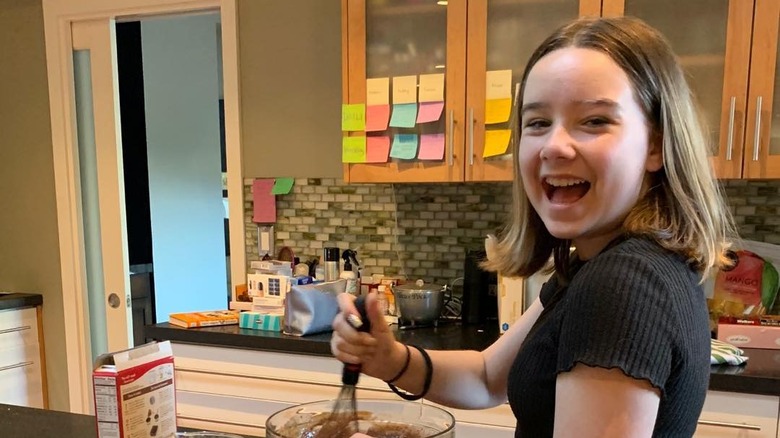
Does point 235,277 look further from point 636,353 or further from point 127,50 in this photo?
point 636,353

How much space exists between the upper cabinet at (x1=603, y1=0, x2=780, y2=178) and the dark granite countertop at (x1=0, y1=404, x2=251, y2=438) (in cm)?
174

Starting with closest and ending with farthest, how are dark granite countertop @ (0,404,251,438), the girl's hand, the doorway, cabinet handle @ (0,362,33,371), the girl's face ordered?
the girl's face
the girl's hand
dark granite countertop @ (0,404,251,438)
cabinet handle @ (0,362,33,371)
the doorway

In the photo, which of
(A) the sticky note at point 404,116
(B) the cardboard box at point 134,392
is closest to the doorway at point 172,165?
(A) the sticky note at point 404,116

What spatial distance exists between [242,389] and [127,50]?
82.9 inches

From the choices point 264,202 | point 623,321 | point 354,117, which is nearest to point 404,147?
point 354,117

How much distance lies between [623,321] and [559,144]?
25 centimetres

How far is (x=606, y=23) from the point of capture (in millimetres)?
813

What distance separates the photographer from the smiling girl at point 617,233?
2.15ft

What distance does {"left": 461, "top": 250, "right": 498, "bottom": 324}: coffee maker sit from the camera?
2164 millimetres

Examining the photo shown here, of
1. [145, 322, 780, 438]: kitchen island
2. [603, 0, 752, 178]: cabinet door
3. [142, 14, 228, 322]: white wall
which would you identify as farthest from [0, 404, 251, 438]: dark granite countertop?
[142, 14, 228, 322]: white wall

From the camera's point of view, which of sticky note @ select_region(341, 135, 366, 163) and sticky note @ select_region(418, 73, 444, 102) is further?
sticky note @ select_region(341, 135, 366, 163)

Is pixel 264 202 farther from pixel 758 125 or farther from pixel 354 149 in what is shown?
pixel 758 125

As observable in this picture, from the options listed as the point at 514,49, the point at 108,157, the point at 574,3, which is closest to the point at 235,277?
the point at 108,157

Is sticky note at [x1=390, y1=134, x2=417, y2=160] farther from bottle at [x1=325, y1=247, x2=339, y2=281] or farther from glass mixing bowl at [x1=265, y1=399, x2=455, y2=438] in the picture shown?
glass mixing bowl at [x1=265, y1=399, x2=455, y2=438]
